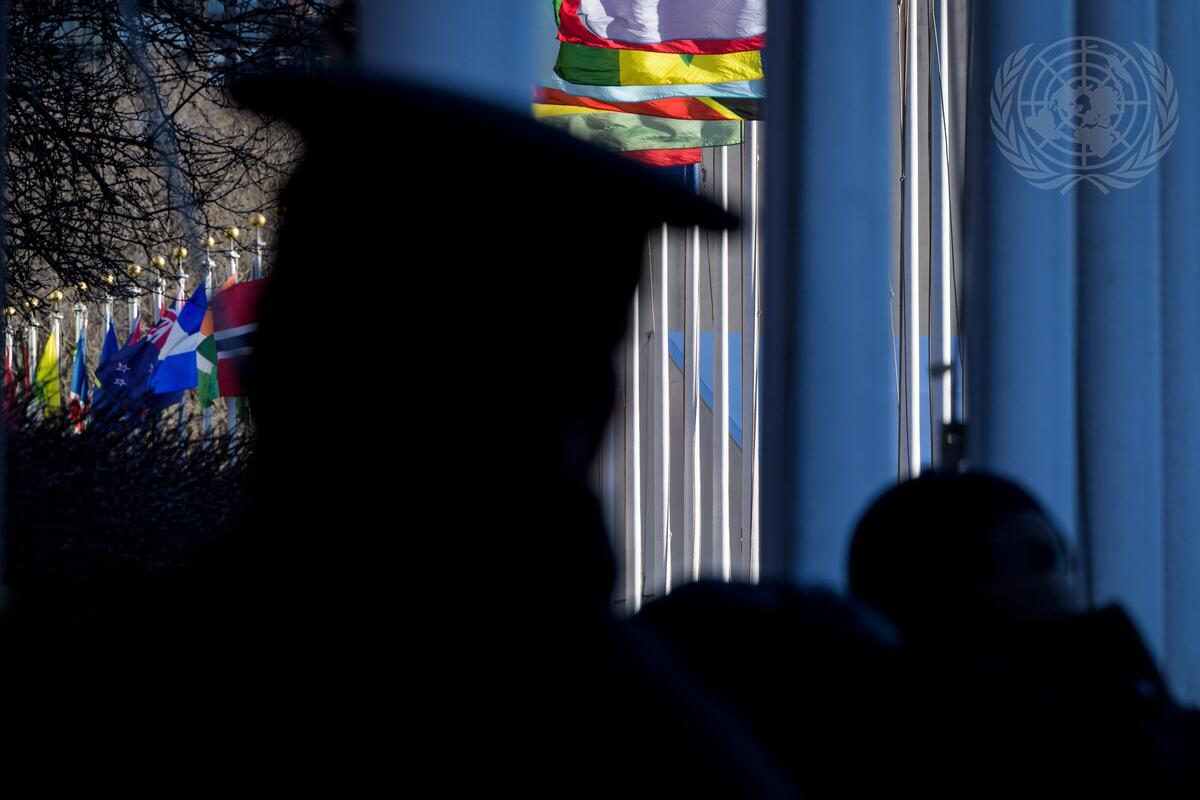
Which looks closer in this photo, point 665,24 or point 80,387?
point 665,24

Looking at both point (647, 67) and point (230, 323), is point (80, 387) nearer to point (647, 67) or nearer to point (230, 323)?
point (230, 323)

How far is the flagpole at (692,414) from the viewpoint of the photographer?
775 cm

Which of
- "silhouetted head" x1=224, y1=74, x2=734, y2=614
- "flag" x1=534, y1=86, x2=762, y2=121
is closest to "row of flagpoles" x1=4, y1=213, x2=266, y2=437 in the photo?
"flag" x1=534, y1=86, x2=762, y2=121

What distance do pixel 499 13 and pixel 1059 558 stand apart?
4.49 ft

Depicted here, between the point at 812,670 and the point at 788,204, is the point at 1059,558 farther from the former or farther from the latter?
the point at 788,204

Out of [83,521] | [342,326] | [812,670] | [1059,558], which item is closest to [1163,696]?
[1059,558]

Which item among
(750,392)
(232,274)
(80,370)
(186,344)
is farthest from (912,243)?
(80,370)

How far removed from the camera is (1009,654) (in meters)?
1.09

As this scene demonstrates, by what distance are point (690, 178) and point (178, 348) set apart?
5853 mm

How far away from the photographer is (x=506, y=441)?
2.56 feet

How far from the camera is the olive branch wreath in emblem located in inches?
106

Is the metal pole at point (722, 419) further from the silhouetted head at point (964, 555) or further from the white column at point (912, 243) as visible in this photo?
the silhouetted head at point (964, 555)

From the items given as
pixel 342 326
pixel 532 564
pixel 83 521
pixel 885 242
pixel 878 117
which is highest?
pixel 878 117

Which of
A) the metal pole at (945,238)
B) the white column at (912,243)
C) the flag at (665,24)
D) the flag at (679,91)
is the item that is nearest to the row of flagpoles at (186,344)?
the flag at (679,91)
